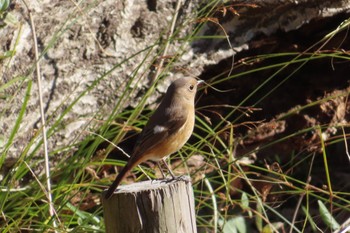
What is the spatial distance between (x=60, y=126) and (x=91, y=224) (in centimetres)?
55

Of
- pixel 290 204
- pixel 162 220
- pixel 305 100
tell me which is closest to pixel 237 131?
pixel 305 100

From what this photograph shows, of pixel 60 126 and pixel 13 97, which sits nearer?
pixel 13 97

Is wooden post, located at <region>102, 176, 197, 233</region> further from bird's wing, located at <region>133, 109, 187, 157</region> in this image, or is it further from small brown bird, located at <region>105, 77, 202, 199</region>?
bird's wing, located at <region>133, 109, 187, 157</region>

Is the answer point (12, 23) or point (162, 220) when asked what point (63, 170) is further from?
point (162, 220)

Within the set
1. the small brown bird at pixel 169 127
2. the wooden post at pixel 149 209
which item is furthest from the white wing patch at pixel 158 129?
the wooden post at pixel 149 209

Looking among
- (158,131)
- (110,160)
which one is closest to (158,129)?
(158,131)

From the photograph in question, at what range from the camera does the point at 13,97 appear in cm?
377

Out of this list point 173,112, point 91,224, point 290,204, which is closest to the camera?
point 173,112

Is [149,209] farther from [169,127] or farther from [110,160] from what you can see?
[110,160]

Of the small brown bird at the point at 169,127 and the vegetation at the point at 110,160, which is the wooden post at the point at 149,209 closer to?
the small brown bird at the point at 169,127

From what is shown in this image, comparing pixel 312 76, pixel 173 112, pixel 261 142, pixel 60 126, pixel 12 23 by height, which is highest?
pixel 12 23

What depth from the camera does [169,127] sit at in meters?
3.46

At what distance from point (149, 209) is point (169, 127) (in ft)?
2.64

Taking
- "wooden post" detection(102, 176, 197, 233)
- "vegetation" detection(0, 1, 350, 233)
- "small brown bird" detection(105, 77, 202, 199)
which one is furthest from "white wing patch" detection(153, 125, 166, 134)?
"wooden post" detection(102, 176, 197, 233)
